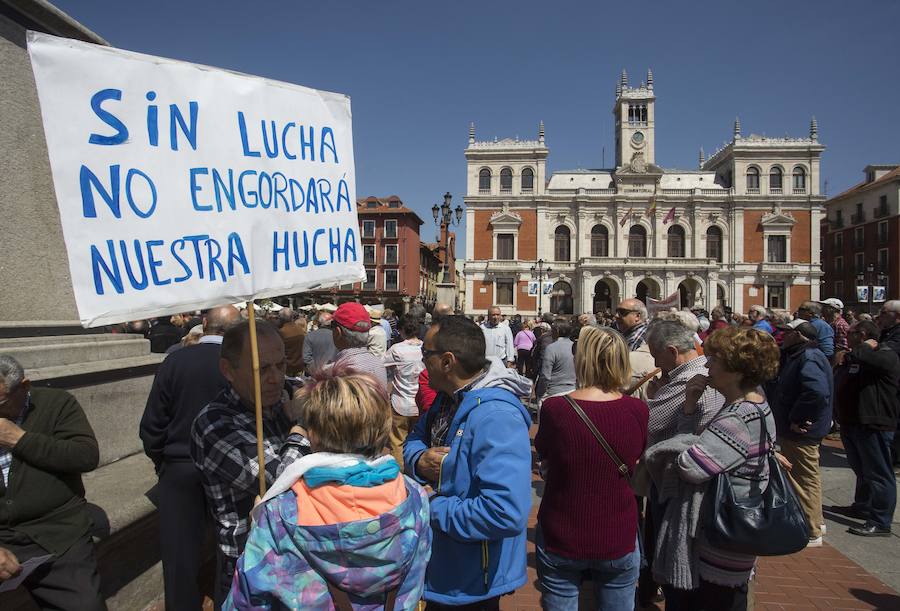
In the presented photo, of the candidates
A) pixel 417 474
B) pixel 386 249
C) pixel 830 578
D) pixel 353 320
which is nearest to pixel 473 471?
pixel 417 474

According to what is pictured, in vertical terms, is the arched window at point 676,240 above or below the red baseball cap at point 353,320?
above

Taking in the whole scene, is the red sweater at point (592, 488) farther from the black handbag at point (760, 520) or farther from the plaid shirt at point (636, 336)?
the plaid shirt at point (636, 336)

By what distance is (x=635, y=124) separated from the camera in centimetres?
4784

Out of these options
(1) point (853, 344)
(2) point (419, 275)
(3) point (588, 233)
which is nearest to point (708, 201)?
(3) point (588, 233)

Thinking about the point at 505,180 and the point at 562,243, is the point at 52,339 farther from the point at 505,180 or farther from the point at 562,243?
the point at 505,180

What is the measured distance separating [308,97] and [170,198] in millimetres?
789

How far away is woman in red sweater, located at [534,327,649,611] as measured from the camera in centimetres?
223

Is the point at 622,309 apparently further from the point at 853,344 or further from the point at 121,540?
the point at 121,540

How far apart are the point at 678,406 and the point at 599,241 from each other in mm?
43151

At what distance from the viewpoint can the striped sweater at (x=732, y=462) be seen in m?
2.24

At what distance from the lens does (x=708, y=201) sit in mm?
43281

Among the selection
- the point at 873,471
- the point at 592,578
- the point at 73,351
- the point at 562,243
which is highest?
the point at 562,243

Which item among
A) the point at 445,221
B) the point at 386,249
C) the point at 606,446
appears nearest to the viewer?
the point at 606,446

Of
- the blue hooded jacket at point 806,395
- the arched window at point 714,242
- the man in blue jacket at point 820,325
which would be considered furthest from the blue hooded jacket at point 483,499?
the arched window at point 714,242
